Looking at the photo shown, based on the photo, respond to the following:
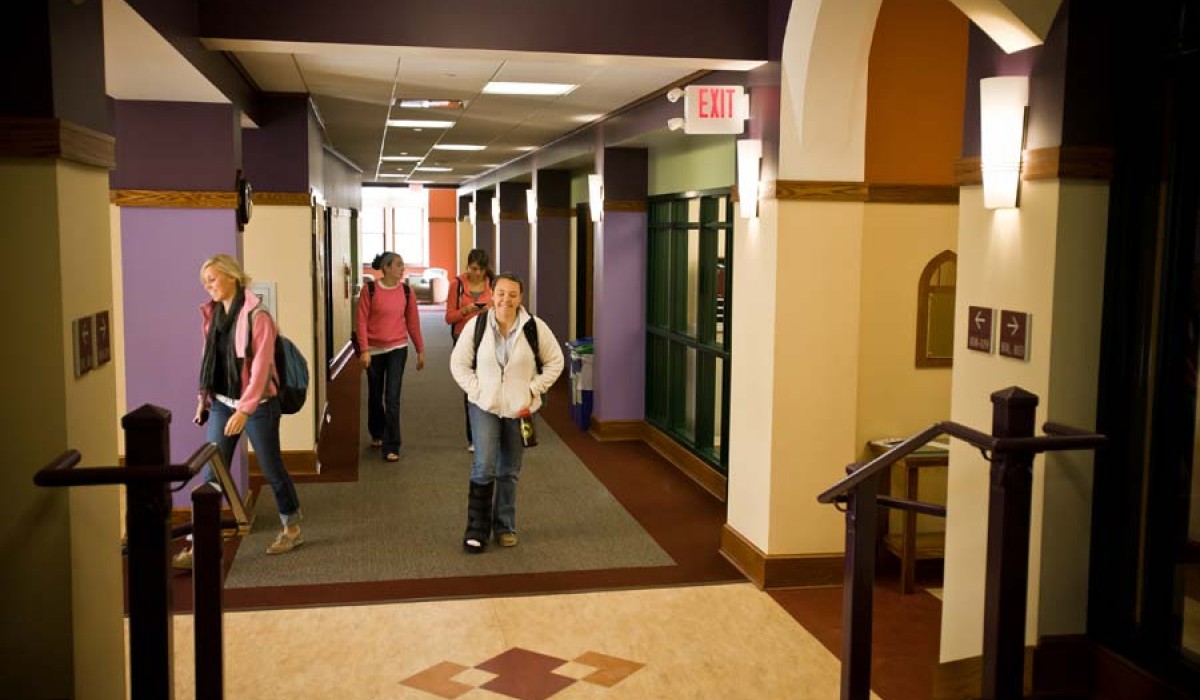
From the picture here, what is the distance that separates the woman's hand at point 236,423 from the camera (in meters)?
5.93

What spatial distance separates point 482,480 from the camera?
657cm

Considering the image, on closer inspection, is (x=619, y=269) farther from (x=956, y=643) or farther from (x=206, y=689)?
(x=206, y=689)

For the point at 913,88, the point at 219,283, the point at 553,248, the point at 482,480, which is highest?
the point at 913,88

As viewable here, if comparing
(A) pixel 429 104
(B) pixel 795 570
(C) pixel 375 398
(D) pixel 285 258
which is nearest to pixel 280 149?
(D) pixel 285 258

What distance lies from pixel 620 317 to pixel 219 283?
193 inches

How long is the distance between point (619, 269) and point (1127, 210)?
680 centimetres

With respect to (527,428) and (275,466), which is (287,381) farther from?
(527,428)

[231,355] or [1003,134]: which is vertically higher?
[1003,134]

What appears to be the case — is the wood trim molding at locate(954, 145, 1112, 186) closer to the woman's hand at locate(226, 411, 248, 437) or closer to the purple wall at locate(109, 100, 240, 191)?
the woman's hand at locate(226, 411, 248, 437)

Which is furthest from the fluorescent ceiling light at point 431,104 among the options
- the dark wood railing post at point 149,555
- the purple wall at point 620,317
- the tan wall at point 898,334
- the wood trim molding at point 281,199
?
the dark wood railing post at point 149,555

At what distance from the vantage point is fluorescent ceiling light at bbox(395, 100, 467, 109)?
8.82m

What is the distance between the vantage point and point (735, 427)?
6.50 meters

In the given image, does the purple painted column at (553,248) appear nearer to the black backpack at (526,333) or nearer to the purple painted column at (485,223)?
the purple painted column at (485,223)

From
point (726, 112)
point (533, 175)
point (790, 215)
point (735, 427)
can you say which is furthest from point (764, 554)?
point (533, 175)
